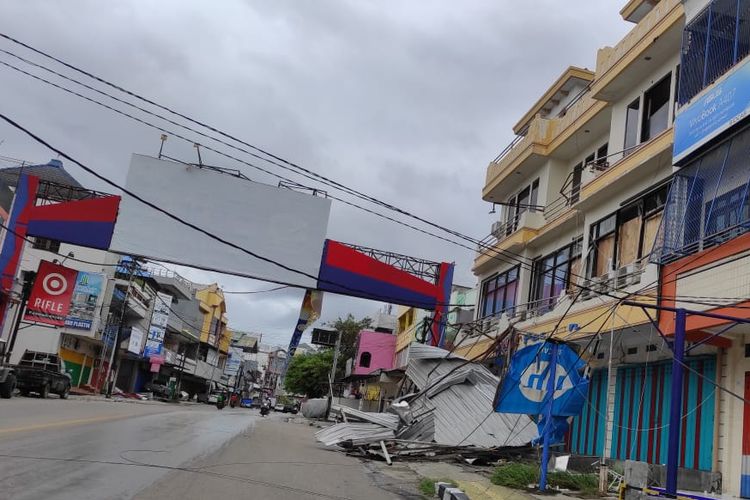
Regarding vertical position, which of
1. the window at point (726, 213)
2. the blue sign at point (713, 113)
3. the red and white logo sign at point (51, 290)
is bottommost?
the red and white logo sign at point (51, 290)

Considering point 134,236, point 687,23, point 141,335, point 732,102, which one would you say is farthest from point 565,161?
point 141,335

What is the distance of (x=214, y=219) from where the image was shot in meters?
24.4

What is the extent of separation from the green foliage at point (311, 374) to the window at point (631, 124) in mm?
54619

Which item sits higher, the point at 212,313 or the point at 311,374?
the point at 212,313

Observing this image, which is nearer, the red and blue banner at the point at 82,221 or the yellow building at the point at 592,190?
the yellow building at the point at 592,190

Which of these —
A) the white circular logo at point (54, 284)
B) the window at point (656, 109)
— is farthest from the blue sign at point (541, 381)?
the white circular logo at point (54, 284)

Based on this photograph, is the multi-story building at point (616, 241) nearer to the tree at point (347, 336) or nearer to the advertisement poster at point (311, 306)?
the advertisement poster at point (311, 306)

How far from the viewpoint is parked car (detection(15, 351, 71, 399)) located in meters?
28.2

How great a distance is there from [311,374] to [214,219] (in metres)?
50.4

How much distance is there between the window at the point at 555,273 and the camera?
20.3m

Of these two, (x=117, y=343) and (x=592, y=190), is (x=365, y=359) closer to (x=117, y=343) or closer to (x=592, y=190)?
(x=117, y=343)

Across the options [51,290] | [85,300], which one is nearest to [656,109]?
[51,290]

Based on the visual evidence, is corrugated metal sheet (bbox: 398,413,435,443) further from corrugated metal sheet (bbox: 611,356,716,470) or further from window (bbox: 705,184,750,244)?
window (bbox: 705,184,750,244)

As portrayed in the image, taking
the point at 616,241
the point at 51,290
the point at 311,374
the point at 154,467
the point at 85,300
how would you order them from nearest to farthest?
the point at 154,467
the point at 616,241
the point at 51,290
the point at 85,300
the point at 311,374
